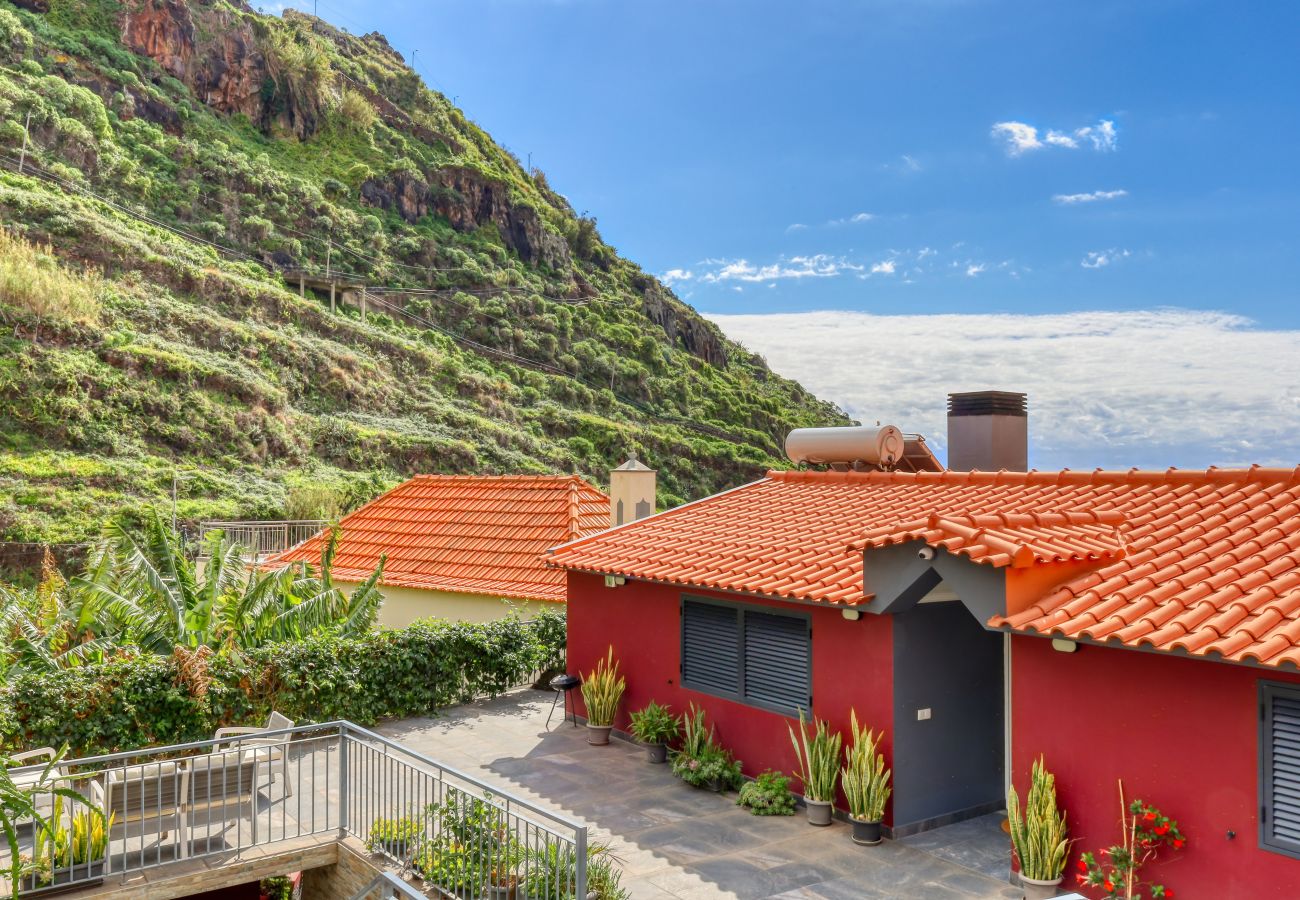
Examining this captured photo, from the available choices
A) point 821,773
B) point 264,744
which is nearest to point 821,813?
point 821,773

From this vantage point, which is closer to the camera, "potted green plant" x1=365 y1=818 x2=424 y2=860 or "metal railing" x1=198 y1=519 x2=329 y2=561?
"potted green plant" x1=365 y1=818 x2=424 y2=860

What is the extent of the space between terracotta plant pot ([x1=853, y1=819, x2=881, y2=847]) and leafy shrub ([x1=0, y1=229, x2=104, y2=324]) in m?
38.0

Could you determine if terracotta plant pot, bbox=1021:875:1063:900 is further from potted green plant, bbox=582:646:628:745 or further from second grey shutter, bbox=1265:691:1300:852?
potted green plant, bbox=582:646:628:745

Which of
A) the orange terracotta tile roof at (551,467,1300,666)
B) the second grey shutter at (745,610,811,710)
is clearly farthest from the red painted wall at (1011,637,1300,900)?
the second grey shutter at (745,610,811,710)

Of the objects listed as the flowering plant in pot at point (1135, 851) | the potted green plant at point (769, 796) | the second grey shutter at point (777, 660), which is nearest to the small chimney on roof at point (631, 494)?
the second grey shutter at point (777, 660)

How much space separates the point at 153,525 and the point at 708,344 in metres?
67.1

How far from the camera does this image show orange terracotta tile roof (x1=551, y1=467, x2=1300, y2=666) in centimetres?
691

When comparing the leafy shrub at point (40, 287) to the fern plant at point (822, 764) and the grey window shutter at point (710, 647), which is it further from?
the fern plant at point (822, 764)

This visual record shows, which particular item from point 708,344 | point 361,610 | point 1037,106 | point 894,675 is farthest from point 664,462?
point 894,675

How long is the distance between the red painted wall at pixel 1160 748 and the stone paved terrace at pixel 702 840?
1.08m

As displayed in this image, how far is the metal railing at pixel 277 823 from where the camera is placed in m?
7.33

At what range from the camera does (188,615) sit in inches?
501

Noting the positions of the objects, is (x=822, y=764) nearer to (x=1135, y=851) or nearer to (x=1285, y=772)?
(x=1135, y=851)

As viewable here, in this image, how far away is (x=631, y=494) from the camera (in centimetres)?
1697
